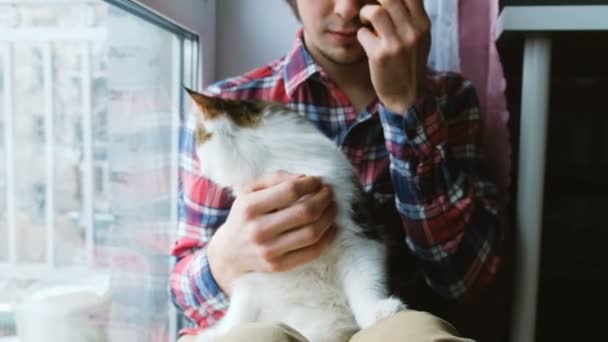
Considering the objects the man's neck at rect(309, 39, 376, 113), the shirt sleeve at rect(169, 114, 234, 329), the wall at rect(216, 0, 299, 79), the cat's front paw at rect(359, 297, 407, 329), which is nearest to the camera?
the cat's front paw at rect(359, 297, 407, 329)

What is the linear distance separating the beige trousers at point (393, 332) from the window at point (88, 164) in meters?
0.40

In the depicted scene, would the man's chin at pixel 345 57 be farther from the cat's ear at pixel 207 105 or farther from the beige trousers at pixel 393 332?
the beige trousers at pixel 393 332

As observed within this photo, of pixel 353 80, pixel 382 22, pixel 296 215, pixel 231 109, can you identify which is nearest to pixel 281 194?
pixel 296 215

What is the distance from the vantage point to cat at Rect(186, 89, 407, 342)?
67 cm

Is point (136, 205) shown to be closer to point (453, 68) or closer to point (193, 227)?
point (193, 227)

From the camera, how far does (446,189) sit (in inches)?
31.4

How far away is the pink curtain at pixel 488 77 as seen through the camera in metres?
0.94

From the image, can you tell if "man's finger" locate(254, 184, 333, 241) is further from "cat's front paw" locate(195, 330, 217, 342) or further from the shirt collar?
the shirt collar

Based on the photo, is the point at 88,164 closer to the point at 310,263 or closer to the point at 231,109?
the point at 231,109

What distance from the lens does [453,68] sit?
103 centimetres

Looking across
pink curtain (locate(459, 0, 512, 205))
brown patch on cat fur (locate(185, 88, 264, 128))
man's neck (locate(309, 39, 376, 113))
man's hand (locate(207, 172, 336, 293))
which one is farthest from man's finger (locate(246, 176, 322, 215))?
pink curtain (locate(459, 0, 512, 205))

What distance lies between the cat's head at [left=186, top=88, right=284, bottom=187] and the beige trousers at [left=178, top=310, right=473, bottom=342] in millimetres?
235

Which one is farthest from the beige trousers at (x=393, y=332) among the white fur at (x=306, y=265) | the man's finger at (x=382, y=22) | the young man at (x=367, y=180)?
the man's finger at (x=382, y=22)

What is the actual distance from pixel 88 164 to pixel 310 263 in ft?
→ 1.52
